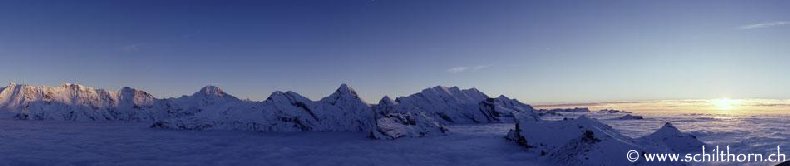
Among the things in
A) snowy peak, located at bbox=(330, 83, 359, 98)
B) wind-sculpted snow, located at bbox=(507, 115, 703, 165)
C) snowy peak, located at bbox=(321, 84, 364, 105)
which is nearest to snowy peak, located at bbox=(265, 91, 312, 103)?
snowy peak, located at bbox=(321, 84, 364, 105)

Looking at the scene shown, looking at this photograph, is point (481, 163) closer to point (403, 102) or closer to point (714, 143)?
point (714, 143)

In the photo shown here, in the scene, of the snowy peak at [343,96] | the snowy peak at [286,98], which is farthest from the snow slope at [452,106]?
the snowy peak at [286,98]

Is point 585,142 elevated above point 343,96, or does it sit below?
below

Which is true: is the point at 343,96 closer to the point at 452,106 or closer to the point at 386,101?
the point at 386,101

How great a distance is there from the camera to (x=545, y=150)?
1154 inches

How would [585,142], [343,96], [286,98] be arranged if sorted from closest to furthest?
[585,142], [343,96], [286,98]

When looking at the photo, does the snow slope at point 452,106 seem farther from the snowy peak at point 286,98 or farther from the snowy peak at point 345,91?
the snowy peak at point 286,98

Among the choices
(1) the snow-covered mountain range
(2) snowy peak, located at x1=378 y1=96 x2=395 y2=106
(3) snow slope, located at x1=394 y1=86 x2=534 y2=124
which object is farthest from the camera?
(3) snow slope, located at x1=394 y1=86 x2=534 y2=124

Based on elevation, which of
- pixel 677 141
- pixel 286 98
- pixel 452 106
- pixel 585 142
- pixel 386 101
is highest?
pixel 286 98

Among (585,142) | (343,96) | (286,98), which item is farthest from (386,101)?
(585,142)

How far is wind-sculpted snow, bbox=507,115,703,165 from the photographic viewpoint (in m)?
24.4

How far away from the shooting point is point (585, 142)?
25797 millimetres

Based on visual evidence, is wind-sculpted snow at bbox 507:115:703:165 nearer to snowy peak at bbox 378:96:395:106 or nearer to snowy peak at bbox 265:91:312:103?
snowy peak at bbox 378:96:395:106

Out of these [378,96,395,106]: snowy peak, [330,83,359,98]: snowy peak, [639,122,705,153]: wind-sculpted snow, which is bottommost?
[639,122,705,153]: wind-sculpted snow
